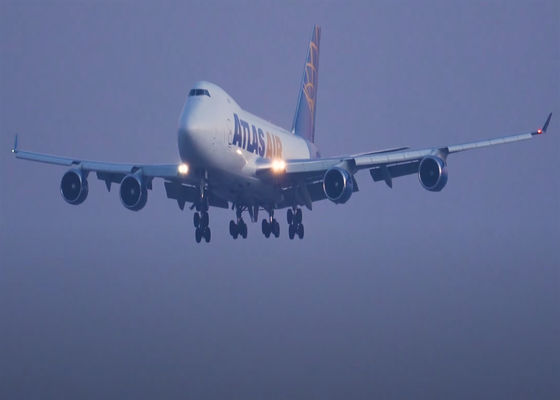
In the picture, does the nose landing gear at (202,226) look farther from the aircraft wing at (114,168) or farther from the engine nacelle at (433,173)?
the engine nacelle at (433,173)

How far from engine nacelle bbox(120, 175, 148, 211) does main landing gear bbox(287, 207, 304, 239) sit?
10.2 meters

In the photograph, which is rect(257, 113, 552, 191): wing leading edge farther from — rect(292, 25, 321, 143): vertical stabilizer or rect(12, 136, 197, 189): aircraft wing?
rect(292, 25, 321, 143): vertical stabilizer

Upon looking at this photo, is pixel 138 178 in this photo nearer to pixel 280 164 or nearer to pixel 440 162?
pixel 280 164

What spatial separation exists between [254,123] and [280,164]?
3.11m

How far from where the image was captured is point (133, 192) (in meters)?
42.5

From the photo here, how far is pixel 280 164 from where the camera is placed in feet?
137

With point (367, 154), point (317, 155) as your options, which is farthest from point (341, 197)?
point (317, 155)

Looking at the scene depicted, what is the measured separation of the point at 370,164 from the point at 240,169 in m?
6.56

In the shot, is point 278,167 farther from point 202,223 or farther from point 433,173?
point 433,173

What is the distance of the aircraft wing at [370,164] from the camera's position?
40.0 m

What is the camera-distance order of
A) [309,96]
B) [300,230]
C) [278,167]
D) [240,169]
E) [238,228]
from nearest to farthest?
[240,169] → [278,167] → [238,228] → [300,230] → [309,96]

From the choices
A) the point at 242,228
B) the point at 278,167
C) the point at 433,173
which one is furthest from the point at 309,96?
the point at 433,173

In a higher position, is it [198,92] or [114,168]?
[198,92]

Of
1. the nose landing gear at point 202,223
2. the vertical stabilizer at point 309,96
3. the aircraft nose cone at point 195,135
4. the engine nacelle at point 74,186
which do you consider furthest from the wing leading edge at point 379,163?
the vertical stabilizer at point 309,96
